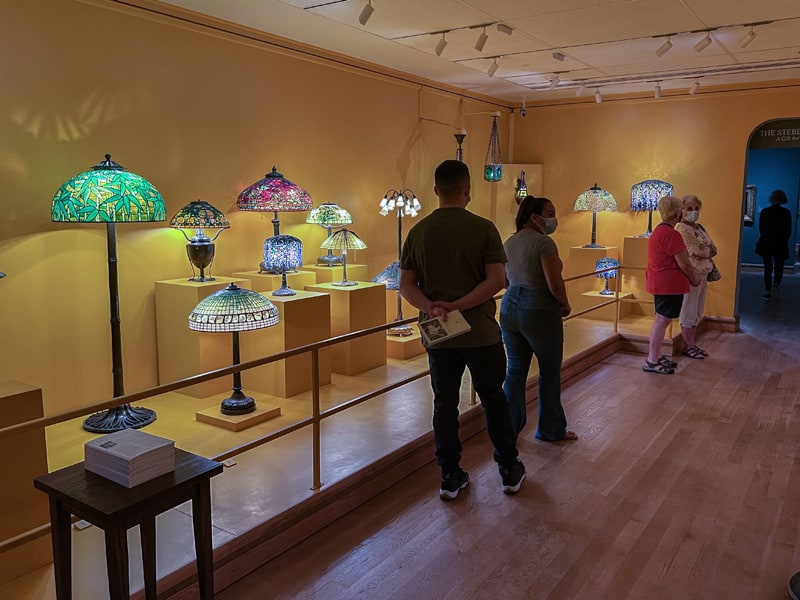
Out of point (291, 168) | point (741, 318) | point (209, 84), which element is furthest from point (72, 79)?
point (741, 318)

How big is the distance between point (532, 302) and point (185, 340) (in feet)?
7.87

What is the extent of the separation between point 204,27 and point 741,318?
23.5ft

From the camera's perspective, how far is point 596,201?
7855mm

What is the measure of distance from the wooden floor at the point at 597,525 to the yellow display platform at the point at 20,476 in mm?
788

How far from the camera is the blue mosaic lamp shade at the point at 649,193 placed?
767 centimetres

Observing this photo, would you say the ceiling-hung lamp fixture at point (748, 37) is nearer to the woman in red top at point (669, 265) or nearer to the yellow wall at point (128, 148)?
the woman in red top at point (669, 265)

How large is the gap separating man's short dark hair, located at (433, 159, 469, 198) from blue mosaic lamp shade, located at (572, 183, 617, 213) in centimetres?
533

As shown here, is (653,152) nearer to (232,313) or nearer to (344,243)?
(344,243)

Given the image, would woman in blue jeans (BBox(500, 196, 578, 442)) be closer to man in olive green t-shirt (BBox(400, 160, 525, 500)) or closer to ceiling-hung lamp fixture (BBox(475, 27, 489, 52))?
man in olive green t-shirt (BBox(400, 160, 525, 500))

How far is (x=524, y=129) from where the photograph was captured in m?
9.05

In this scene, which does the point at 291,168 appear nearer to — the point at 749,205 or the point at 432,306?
the point at 432,306

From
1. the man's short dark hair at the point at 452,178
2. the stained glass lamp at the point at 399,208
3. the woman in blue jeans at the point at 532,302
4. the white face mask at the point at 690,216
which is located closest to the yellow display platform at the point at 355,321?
the stained glass lamp at the point at 399,208

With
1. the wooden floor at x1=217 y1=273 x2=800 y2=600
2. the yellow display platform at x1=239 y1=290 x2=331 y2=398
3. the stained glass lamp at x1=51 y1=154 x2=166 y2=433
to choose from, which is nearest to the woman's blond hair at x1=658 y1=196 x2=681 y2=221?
the wooden floor at x1=217 y1=273 x2=800 y2=600

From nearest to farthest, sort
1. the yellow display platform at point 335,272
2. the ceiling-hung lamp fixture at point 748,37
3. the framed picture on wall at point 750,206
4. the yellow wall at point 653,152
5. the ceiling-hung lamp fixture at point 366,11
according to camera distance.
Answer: the ceiling-hung lamp fixture at point 366,11 < the ceiling-hung lamp fixture at point 748,37 < the yellow display platform at point 335,272 < the yellow wall at point 653,152 < the framed picture on wall at point 750,206
